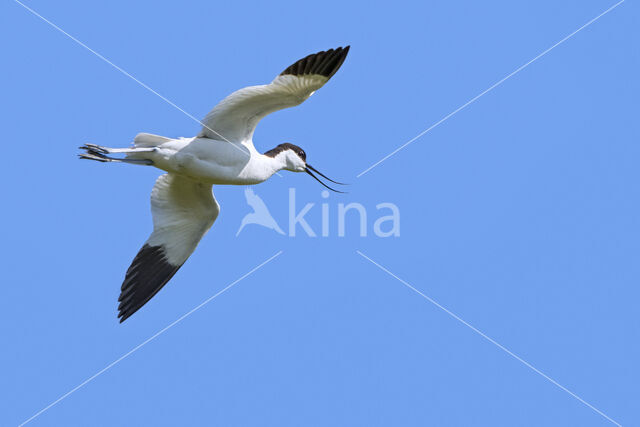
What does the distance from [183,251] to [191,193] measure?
767 millimetres

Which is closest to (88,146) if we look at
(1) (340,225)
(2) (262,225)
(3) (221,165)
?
(3) (221,165)

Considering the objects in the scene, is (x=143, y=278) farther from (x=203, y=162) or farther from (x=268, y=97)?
(x=268, y=97)

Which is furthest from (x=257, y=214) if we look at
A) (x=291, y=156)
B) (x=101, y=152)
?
(x=101, y=152)

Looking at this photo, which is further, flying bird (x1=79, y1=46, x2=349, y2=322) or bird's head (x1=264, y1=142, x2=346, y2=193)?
bird's head (x1=264, y1=142, x2=346, y2=193)

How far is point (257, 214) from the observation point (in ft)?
35.1

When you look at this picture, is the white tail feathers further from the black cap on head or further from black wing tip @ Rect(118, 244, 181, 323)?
black wing tip @ Rect(118, 244, 181, 323)

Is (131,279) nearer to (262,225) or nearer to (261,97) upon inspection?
(262,225)

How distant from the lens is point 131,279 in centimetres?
1078

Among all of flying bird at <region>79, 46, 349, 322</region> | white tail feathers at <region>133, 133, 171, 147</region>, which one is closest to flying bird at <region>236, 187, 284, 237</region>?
flying bird at <region>79, 46, 349, 322</region>

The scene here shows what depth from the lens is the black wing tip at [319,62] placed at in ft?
30.5

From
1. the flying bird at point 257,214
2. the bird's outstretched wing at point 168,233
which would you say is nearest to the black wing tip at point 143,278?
the bird's outstretched wing at point 168,233

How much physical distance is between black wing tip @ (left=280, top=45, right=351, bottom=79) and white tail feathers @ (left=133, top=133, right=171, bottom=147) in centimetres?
152

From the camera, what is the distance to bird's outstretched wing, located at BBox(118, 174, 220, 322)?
35.3ft

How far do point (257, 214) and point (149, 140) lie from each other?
1627 mm
